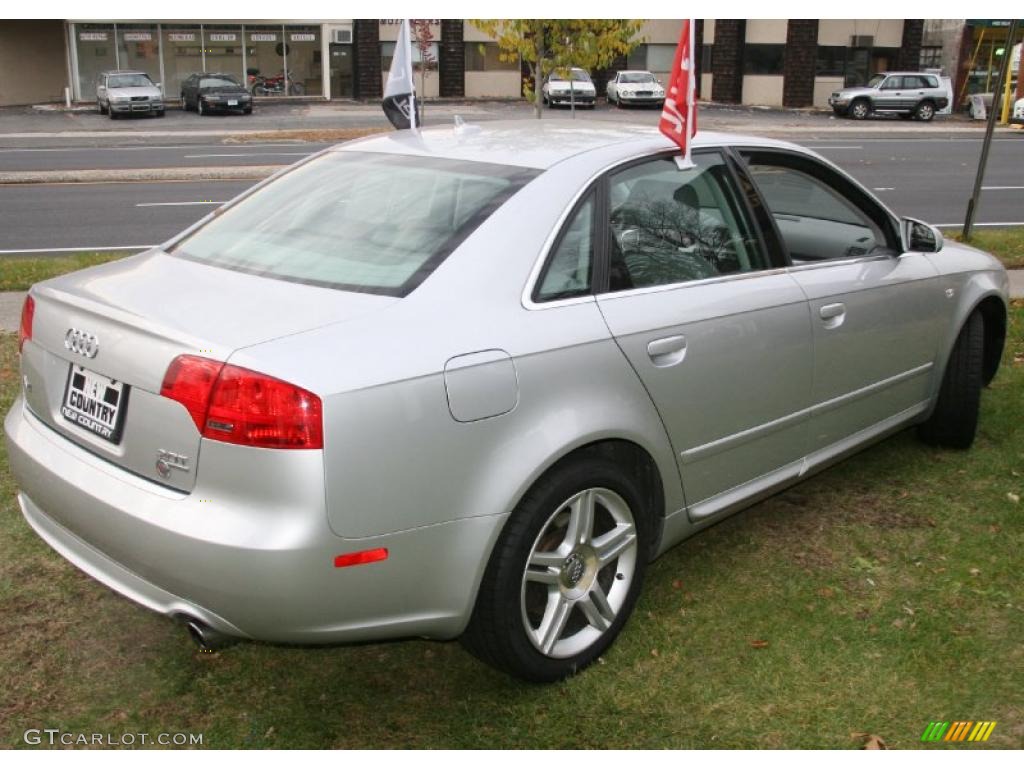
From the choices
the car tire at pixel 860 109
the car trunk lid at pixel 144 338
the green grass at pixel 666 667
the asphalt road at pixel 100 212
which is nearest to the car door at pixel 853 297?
the green grass at pixel 666 667

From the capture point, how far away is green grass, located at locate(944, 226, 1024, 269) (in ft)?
32.5

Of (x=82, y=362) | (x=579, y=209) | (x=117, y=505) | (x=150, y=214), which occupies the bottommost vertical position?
(x=150, y=214)

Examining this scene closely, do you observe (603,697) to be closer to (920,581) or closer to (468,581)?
(468,581)

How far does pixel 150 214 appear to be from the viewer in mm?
15008

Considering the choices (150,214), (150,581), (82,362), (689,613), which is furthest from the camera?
(150,214)

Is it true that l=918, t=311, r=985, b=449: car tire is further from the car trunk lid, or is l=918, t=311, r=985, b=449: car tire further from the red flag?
Result: the car trunk lid

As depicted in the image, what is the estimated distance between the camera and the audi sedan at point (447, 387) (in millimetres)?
2721

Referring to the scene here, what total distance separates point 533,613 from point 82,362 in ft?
5.02

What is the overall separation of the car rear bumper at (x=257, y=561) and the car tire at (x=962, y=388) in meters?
3.04

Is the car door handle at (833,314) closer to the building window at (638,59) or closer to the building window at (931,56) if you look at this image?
the building window at (638,59)

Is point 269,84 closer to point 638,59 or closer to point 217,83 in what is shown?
point 217,83

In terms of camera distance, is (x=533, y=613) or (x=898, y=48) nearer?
(x=533, y=613)
